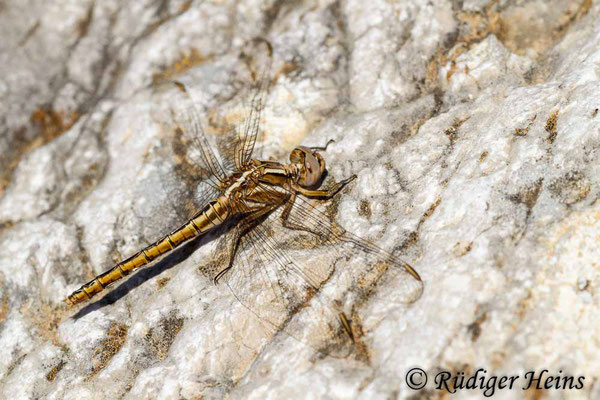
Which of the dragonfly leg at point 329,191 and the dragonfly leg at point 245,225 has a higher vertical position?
the dragonfly leg at point 329,191

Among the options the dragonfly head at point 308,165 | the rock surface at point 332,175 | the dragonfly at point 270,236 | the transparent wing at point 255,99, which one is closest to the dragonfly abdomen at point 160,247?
the dragonfly at point 270,236

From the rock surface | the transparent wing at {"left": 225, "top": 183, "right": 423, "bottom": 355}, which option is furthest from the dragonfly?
the rock surface

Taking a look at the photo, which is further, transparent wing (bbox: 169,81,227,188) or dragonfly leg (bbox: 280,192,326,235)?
transparent wing (bbox: 169,81,227,188)

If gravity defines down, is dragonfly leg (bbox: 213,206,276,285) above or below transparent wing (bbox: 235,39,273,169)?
below

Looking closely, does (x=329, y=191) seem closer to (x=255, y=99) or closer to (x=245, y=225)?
(x=245, y=225)

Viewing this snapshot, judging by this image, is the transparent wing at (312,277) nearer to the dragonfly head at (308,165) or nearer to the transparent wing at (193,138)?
the dragonfly head at (308,165)

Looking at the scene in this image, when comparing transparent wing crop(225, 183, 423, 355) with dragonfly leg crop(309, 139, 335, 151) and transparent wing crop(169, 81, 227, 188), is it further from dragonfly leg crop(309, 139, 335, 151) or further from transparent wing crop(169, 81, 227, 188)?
transparent wing crop(169, 81, 227, 188)
